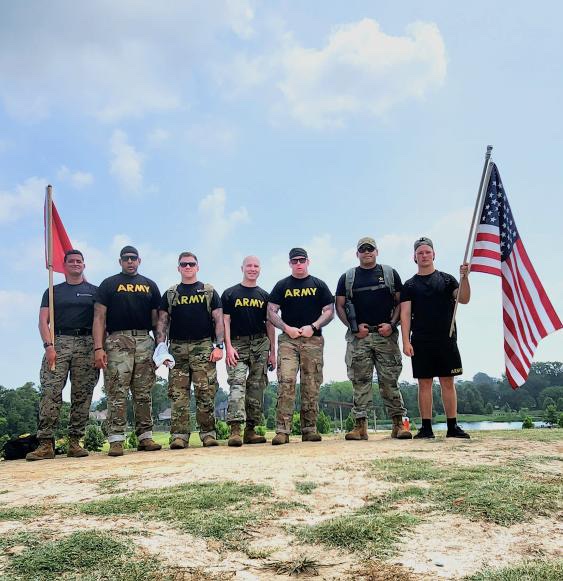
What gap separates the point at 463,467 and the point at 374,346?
2790 millimetres

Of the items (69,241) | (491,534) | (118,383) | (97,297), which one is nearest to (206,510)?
(491,534)

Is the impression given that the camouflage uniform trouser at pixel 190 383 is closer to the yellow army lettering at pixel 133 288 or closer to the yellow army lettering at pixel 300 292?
the yellow army lettering at pixel 133 288

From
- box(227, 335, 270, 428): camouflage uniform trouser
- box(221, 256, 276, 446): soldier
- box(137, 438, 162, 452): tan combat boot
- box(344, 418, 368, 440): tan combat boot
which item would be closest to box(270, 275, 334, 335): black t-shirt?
box(221, 256, 276, 446): soldier

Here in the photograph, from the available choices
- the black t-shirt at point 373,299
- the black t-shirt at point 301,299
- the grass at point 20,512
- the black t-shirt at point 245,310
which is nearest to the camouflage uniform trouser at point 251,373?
the black t-shirt at point 245,310

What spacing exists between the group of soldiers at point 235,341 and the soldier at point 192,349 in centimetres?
1

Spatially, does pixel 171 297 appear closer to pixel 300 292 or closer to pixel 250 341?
pixel 250 341

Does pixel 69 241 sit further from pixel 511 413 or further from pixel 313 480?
pixel 511 413

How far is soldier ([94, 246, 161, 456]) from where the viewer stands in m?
6.49

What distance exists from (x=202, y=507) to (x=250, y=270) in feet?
14.7

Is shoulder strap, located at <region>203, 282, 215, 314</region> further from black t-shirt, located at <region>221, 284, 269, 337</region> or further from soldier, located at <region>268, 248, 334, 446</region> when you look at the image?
soldier, located at <region>268, 248, 334, 446</region>

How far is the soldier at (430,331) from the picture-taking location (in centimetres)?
635

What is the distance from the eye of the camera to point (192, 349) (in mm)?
6797

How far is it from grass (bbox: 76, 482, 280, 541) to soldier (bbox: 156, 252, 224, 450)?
10.4ft

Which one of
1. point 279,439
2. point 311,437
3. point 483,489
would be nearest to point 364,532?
point 483,489
